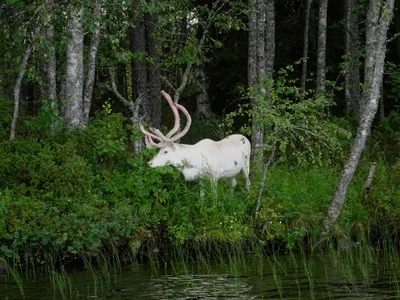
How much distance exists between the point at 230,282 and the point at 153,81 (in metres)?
10.0

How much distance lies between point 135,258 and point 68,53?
4863mm

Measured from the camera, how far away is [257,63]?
69.9ft

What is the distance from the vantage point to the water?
1199cm

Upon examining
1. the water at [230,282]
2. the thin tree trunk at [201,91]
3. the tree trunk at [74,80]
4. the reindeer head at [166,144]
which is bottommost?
the water at [230,282]

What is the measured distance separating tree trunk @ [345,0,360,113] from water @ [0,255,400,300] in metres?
12.8

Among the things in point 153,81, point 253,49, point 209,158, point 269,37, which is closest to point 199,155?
point 209,158

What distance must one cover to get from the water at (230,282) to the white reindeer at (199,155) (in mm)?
2307

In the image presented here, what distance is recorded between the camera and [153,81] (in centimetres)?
2236

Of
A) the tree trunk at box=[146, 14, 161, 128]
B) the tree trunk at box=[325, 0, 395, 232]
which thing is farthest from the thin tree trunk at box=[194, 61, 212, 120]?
the tree trunk at box=[325, 0, 395, 232]

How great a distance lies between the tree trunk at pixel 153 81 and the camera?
22.1 meters

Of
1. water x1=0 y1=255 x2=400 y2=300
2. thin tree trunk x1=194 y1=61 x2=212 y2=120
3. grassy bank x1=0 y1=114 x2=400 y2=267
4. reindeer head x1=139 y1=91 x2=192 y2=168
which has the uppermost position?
thin tree trunk x1=194 y1=61 x2=212 y2=120

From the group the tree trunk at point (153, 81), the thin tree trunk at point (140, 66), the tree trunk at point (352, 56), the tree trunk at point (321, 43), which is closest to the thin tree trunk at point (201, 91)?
the tree trunk at point (352, 56)

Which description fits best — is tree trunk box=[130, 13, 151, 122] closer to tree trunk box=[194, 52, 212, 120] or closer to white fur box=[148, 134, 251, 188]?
white fur box=[148, 134, 251, 188]

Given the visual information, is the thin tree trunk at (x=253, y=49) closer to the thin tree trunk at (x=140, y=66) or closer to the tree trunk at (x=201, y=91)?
the thin tree trunk at (x=140, y=66)
